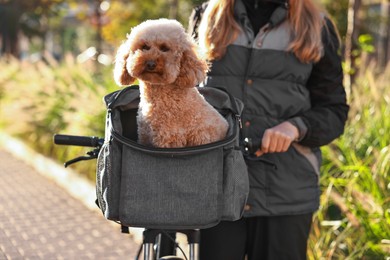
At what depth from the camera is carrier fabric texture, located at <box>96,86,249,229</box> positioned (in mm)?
2285

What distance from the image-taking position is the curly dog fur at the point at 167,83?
2.22 m

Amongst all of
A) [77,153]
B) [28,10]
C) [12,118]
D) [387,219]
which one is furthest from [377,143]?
[28,10]

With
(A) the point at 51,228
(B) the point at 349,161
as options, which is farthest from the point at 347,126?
(A) the point at 51,228

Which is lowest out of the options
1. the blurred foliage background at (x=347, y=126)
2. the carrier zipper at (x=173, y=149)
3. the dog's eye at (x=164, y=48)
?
the blurred foliage background at (x=347, y=126)

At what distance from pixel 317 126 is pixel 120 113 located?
3.03 feet

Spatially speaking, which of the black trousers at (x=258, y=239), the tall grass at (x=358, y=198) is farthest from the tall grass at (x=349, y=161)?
the black trousers at (x=258, y=239)

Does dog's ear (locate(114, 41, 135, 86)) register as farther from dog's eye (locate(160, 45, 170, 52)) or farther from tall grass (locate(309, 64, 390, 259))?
tall grass (locate(309, 64, 390, 259))

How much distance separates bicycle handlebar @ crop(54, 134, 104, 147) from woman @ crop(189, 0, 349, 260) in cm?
64

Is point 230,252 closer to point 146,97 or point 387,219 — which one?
point 146,97

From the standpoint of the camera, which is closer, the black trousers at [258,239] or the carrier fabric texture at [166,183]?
the carrier fabric texture at [166,183]

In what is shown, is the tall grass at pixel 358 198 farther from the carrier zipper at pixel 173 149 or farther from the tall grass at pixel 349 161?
the carrier zipper at pixel 173 149

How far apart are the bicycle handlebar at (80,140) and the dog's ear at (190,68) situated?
60cm

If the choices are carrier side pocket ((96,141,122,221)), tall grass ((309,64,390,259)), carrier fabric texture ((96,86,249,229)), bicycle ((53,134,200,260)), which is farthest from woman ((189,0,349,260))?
tall grass ((309,64,390,259))

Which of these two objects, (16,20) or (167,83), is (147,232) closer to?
(167,83)
